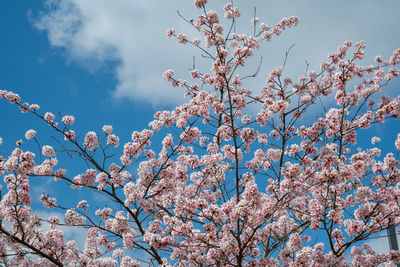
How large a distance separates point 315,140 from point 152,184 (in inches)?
171

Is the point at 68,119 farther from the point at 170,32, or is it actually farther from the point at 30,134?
the point at 170,32

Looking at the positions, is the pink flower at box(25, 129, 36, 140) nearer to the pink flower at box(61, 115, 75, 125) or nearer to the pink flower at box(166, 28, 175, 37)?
the pink flower at box(61, 115, 75, 125)

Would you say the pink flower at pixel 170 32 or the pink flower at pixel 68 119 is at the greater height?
the pink flower at pixel 170 32

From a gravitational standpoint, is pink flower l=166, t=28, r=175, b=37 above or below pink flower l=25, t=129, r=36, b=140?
above

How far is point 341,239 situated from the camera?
8.56m

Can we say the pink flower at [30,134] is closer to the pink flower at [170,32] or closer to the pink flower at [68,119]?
the pink flower at [68,119]

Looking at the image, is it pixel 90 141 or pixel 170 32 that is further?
pixel 170 32

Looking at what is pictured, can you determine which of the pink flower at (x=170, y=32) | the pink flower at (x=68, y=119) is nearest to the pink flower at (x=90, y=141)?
the pink flower at (x=68, y=119)

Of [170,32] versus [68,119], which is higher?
[170,32]

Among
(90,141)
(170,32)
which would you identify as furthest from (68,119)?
(170,32)

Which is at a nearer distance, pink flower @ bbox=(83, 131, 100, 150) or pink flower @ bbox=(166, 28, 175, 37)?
pink flower @ bbox=(83, 131, 100, 150)

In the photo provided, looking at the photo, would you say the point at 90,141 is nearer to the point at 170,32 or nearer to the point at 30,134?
the point at 30,134

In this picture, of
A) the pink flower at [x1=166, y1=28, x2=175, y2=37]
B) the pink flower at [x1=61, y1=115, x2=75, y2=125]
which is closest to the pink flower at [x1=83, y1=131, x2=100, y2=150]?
the pink flower at [x1=61, y1=115, x2=75, y2=125]

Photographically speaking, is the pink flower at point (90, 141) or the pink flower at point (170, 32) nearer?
the pink flower at point (90, 141)
